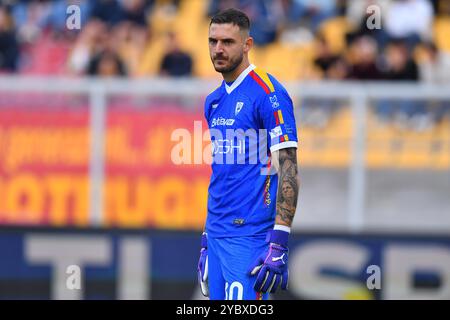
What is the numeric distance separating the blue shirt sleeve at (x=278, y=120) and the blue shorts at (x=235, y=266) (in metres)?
0.65

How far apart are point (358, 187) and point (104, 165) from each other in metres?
2.90

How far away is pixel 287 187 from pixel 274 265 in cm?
51

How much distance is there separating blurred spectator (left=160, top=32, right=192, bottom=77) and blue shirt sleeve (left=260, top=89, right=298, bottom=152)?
7.51m

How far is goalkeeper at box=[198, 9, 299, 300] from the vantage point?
6.83m

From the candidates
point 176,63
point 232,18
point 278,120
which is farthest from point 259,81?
point 176,63

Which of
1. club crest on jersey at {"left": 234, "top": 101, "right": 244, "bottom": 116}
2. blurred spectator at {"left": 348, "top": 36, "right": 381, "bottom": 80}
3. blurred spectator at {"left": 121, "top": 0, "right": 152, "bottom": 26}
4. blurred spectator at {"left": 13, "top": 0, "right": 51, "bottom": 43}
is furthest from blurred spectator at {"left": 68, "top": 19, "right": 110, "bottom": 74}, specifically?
club crest on jersey at {"left": 234, "top": 101, "right": 244, "bottom": 116}

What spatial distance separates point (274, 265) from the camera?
6.68 meters

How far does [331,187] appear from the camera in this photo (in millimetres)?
12305

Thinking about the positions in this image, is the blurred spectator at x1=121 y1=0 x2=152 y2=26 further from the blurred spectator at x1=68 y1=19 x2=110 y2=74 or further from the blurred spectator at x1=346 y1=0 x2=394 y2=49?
the blurred spectator at x1=346 y1=0 x2=394 y2=49

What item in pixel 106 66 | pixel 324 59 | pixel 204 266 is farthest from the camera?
pixel 324 59

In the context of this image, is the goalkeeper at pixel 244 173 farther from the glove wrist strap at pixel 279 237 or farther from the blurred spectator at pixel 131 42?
the blurred spectator at pixel 131 42

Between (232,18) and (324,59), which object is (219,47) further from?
(324,59)

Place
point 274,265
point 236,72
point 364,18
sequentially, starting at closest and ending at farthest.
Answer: point 274,265
point 236,72
point 364,18
